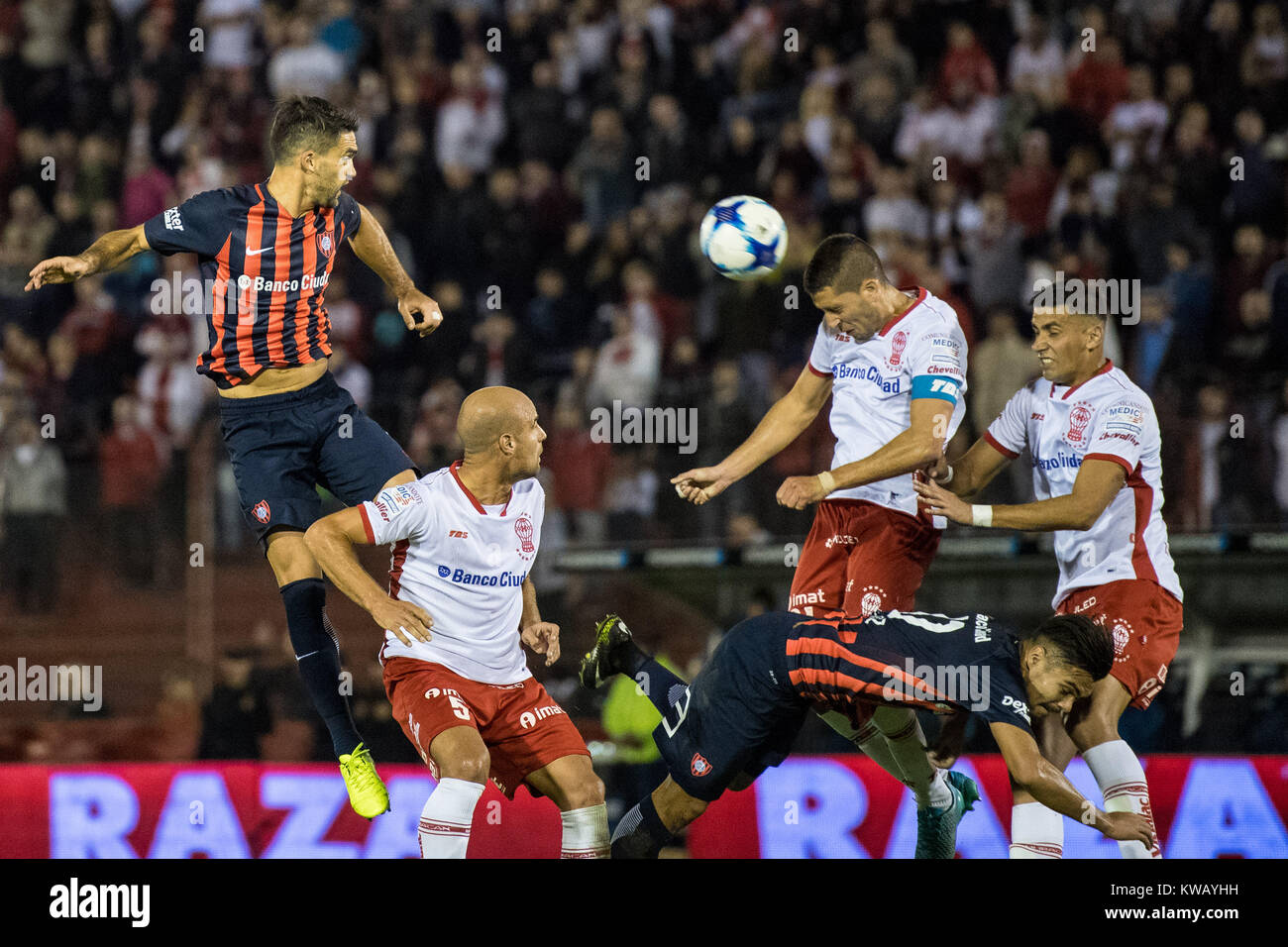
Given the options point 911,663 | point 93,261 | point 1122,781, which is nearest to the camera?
point 911,663

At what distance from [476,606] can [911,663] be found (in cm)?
164

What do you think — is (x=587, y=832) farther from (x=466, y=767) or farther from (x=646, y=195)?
(x=646, y=195)

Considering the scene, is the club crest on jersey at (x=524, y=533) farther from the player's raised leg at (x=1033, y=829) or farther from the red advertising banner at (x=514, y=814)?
the player's raised leg at (x=1033, y=829)

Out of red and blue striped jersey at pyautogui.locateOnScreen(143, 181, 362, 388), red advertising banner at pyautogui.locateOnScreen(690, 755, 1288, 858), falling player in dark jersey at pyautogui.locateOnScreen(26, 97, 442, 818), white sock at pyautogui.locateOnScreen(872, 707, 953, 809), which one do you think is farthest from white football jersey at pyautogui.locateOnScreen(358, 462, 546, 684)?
red advertising banner at pyautogui.locateOnScreen(690, 755, 1288, 858)

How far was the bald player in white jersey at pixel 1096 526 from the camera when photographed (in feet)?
21.0

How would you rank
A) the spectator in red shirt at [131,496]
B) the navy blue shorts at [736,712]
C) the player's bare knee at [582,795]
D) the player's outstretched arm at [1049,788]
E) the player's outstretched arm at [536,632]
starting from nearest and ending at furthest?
the player's outstretched arm at [1049,788] < the player's bare knee at [582,795] < the navy blue shorts at [736,712] < the player's outstretched arm at [536,632] < the spectator in red shirt at [131,496]

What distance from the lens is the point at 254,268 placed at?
21.9 ft

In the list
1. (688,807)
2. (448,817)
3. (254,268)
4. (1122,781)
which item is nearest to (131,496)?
(254,268)

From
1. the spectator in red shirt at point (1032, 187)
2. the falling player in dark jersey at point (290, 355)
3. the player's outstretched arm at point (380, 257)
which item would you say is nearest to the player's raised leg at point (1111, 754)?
the falling player in dark jersey at point (290, 355)

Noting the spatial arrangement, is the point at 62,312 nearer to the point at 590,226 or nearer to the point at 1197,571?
the point at 590,226
